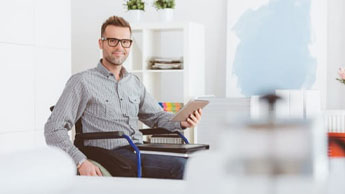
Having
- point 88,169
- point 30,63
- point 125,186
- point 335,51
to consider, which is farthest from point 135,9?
point 125,186

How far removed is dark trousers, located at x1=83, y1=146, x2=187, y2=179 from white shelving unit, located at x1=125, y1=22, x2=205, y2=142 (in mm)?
1905

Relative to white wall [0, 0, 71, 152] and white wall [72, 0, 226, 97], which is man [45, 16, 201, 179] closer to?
white wall [0, 0, 71, 152]

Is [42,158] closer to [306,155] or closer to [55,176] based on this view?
[55,176]

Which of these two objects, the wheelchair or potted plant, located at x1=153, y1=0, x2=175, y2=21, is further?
potted plant, located at x1=153, y1=0, x2=175, y2=21

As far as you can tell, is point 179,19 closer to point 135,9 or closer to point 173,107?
point 135,9

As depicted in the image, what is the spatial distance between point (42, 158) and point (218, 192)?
0.16 m

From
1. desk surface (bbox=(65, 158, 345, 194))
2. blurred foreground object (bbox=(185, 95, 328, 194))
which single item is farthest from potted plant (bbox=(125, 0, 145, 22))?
blurred foreground object (bbox=(185, 95, 328, 194))

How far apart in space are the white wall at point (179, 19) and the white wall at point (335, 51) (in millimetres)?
987

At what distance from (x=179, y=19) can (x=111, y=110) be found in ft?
8.07

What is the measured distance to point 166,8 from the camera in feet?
16.4

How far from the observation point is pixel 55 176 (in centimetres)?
48

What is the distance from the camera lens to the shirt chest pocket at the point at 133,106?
10.3 feet

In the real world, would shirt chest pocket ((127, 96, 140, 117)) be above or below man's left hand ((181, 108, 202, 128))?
above

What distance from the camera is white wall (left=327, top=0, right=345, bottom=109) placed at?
15.5 feet
